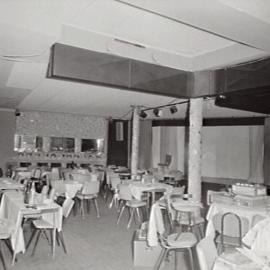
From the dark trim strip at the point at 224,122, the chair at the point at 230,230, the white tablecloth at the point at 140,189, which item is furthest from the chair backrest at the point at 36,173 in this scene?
the chair at the point at 230,230

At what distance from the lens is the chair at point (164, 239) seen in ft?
11.0

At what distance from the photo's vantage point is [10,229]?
3701 mm

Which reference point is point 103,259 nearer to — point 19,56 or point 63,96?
point 19,56

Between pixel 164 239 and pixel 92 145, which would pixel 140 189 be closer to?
pixel 164 239

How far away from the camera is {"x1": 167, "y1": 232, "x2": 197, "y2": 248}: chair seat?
10.9 ft

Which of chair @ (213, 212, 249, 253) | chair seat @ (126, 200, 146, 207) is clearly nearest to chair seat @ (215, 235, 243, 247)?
chair @ (213, 212, 249, 253)

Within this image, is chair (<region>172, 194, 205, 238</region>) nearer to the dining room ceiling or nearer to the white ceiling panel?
the dining room ceiling

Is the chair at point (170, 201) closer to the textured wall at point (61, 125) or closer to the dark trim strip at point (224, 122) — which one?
the dark trim strip at point (224, 122)

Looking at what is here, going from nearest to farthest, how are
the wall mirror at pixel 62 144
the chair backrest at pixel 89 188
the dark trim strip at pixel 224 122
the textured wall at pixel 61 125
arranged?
the chair backrest at pixel 89 188, the dark trim strip at pixel 224 122, the textured wall at pixel 61 125, the wall mirror at pixel 62 144

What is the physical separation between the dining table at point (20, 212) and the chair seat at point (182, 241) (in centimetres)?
146

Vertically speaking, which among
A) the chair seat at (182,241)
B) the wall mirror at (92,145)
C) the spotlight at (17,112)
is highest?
the spotlight at (17,112)

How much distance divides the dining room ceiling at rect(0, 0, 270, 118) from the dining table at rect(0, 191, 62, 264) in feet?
6.68

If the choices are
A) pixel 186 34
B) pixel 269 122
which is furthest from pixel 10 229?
pixel 269 122

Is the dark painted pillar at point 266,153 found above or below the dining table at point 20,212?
above
